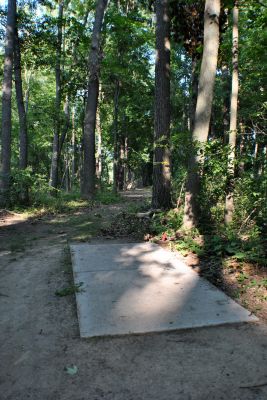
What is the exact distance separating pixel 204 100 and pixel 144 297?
4.66m

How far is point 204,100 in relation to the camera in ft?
23.9

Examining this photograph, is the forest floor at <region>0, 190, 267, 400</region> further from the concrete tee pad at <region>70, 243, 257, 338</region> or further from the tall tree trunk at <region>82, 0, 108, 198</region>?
the tall tree trunk at <region>82, 0, 108, 198</region>

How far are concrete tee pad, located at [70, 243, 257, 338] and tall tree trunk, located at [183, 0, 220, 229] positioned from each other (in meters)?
1.71

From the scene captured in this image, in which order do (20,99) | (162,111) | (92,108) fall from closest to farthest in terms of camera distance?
(162,111), (20,99), (92,108)

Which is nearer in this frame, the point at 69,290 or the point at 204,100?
the point at 69,290

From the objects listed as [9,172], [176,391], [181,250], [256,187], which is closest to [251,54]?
[256,187]

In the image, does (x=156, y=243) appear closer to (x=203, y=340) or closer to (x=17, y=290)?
(x=17, y=290)

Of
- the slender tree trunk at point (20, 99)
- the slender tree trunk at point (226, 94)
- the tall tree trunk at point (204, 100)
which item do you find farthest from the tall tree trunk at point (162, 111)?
the slender tree trunk at point (20, 99)

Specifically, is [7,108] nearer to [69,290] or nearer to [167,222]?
[167,222]

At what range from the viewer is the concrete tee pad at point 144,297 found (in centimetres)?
350

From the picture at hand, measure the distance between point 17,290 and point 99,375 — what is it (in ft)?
7.48

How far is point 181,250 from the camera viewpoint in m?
6.42

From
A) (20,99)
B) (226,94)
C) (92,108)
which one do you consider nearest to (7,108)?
(20,99)

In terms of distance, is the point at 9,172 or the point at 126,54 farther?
the point at 126,54
